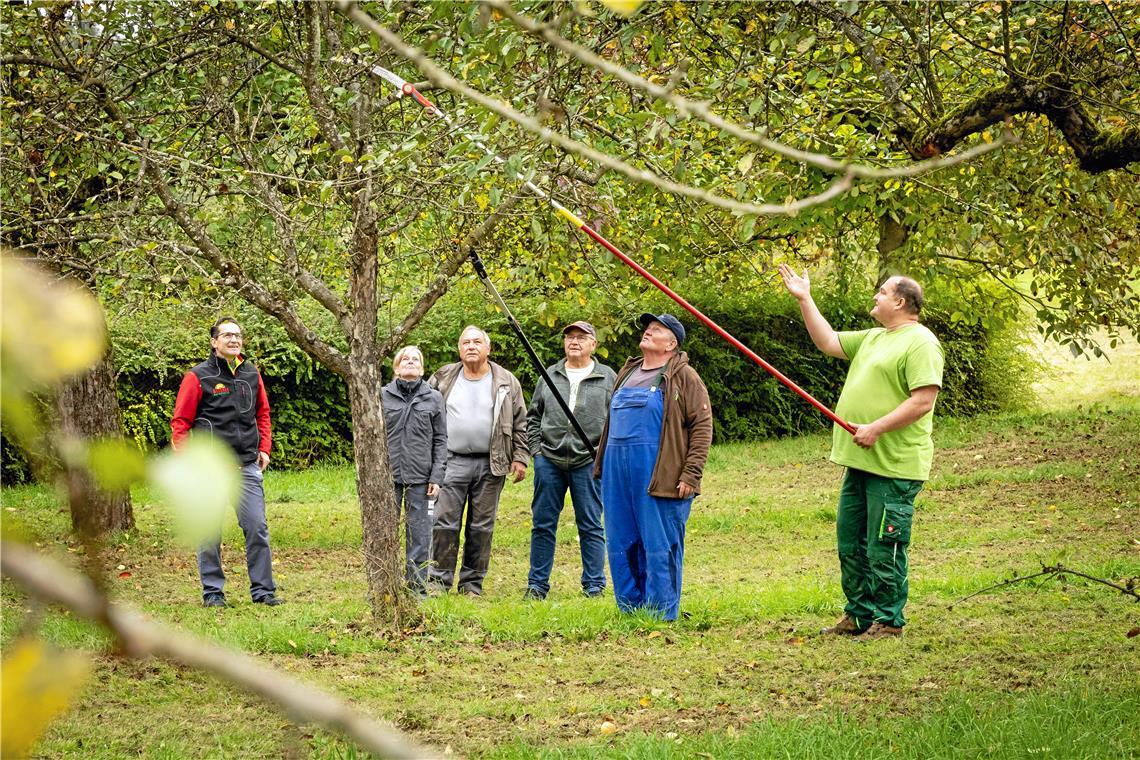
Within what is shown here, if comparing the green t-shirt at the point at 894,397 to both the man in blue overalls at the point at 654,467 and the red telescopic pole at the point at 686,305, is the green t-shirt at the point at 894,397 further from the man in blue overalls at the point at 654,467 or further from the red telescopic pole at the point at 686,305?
the man in blue overalls at the point at 654,467

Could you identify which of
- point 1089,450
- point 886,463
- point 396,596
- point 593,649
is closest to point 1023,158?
point 886,463

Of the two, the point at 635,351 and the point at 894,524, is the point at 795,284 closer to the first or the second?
the point at 894,524

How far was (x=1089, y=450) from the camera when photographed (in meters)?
14.7

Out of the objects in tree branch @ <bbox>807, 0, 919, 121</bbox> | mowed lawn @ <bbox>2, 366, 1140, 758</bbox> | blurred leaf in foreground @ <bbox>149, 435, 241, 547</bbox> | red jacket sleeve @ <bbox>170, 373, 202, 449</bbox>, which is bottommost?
mowed lawn @ <bbox>2, 366, 1140, 758</bbox>

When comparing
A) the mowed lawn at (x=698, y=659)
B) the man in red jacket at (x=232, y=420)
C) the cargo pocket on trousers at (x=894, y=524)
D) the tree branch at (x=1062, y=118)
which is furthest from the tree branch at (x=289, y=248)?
the tree branch at (x=1062, y=118)

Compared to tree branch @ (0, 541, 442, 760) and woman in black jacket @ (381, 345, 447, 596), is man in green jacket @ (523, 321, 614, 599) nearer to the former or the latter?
woman in black jacket @ (381, 345, 447, 596)

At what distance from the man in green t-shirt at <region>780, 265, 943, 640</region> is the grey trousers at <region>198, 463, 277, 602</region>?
383 centimetres

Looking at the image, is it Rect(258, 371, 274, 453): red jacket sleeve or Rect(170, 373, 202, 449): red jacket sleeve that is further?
Rect(258, 371, 274, 453): red jacket sleeve

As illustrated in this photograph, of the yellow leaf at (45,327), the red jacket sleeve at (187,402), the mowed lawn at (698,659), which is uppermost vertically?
the yellow leaf at (45,327)

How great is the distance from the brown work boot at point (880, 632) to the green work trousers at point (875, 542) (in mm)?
33

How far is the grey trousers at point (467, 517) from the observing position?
846cm

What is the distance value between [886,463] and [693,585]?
9.57 ft

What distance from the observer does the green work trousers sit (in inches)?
239

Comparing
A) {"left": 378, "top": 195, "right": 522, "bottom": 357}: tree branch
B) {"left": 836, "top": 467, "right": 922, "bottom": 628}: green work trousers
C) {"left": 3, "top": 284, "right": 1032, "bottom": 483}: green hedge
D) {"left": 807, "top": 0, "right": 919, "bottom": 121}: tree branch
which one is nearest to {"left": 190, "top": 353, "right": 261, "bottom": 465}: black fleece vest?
{"left": 378, "top": 195, "right": 522, "bottom": 357}: tree branch
